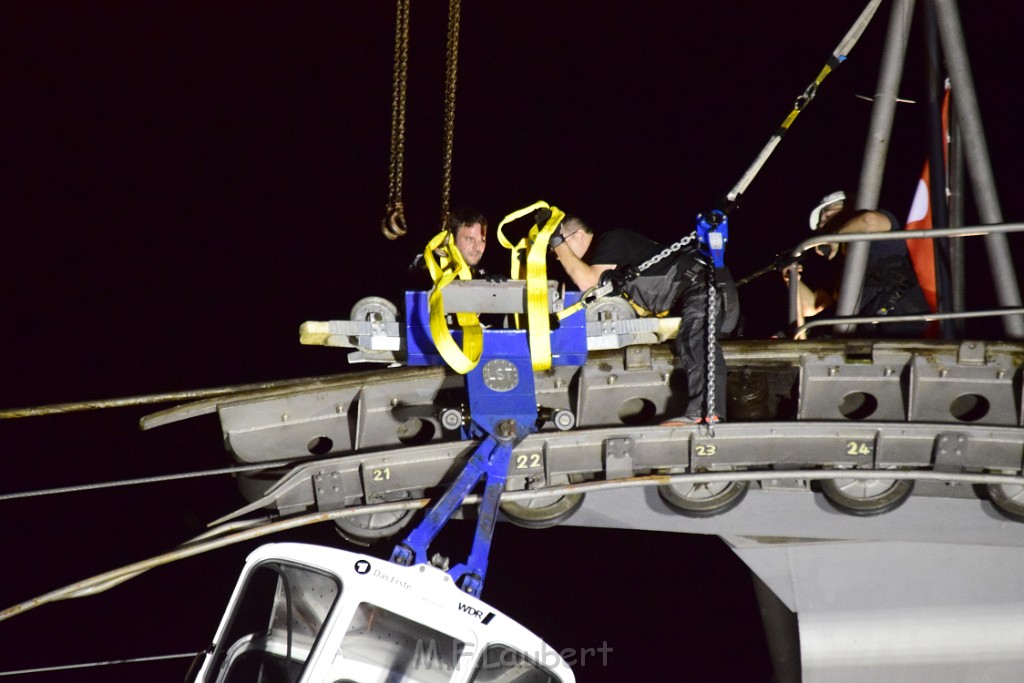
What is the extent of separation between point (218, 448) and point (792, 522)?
673 cm

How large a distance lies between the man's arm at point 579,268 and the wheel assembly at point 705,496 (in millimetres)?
1313

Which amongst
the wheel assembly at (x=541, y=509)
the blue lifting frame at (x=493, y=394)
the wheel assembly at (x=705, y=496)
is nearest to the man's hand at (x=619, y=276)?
the blue lifting frame at (x=493, y=394)

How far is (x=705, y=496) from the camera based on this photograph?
6012 millimetres

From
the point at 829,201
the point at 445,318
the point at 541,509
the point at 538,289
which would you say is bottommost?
the point at 541,509

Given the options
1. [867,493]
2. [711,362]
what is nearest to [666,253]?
[711,362]

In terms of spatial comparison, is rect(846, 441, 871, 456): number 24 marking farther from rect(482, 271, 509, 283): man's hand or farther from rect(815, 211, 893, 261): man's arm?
rect(482, 271, 509, 283): man's hand

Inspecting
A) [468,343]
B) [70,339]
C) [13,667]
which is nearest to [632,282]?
[468,343]

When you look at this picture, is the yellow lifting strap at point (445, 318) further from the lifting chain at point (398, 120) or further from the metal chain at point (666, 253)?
the metal chain at point (666, 253)

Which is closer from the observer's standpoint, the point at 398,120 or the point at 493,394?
the point at 493,394

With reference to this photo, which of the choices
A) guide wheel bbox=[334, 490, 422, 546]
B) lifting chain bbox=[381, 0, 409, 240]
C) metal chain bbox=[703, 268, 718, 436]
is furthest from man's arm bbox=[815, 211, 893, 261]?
guide wheel bbox=[334, 490, 422, 546]

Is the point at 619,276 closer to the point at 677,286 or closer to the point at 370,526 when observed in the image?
the point at 677,286

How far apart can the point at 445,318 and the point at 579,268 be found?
105 cm

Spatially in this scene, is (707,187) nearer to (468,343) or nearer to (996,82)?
(996,82)

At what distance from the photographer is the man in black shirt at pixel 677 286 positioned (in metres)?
5.46
